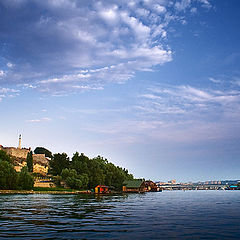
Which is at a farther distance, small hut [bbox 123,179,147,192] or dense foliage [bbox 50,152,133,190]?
small hut [bbox 123,179,147,192]

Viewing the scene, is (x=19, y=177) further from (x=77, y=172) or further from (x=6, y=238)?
(x=6, y=238)

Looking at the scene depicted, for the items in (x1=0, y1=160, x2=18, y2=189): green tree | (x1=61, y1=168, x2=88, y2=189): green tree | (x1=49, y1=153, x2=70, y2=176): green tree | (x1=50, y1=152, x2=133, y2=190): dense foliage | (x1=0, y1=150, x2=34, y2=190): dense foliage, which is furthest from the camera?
(x1=49, y1=153, x2=70, y2=176): green tree

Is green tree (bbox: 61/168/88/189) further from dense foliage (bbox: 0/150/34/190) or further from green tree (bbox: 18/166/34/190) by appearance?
dense foliage (bbox: 0/150/34/190)

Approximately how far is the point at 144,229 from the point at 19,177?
320 ft

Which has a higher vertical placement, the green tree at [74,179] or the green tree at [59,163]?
the green tree at [59,163]

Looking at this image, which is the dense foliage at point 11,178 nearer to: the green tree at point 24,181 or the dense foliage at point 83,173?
the green tree at point 24,181

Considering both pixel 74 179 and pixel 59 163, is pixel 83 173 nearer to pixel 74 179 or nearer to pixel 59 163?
pixel 74 179

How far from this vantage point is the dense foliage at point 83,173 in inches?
5369

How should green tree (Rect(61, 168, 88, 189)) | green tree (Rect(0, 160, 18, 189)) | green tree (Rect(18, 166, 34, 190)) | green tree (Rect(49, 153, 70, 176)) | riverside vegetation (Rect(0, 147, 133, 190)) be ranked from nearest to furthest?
green tree (Rect(0, 160, 18, 189)) → riverside vegetation (Rect(0, 147, 133, 190)) → green tree (Rect(18, 166, 34, 190)) → green tree (Rect(61, 168, 88, 189)) → green tree (Rect(49, 153, 70, 176))

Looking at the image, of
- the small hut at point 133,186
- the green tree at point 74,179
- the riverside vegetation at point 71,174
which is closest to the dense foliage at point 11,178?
the riverside vegetation at point 71,174

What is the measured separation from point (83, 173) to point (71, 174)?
333 inches

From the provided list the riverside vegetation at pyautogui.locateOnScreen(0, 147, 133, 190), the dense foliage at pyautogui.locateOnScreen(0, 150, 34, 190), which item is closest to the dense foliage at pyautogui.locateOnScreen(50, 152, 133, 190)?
the riverside vegetation at pyautogui.locateOnScreen(0, 147, 133, 190)

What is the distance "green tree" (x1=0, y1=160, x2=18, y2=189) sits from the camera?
322 feet

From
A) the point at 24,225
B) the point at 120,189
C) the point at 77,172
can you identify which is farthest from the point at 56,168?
the point at 24,225
